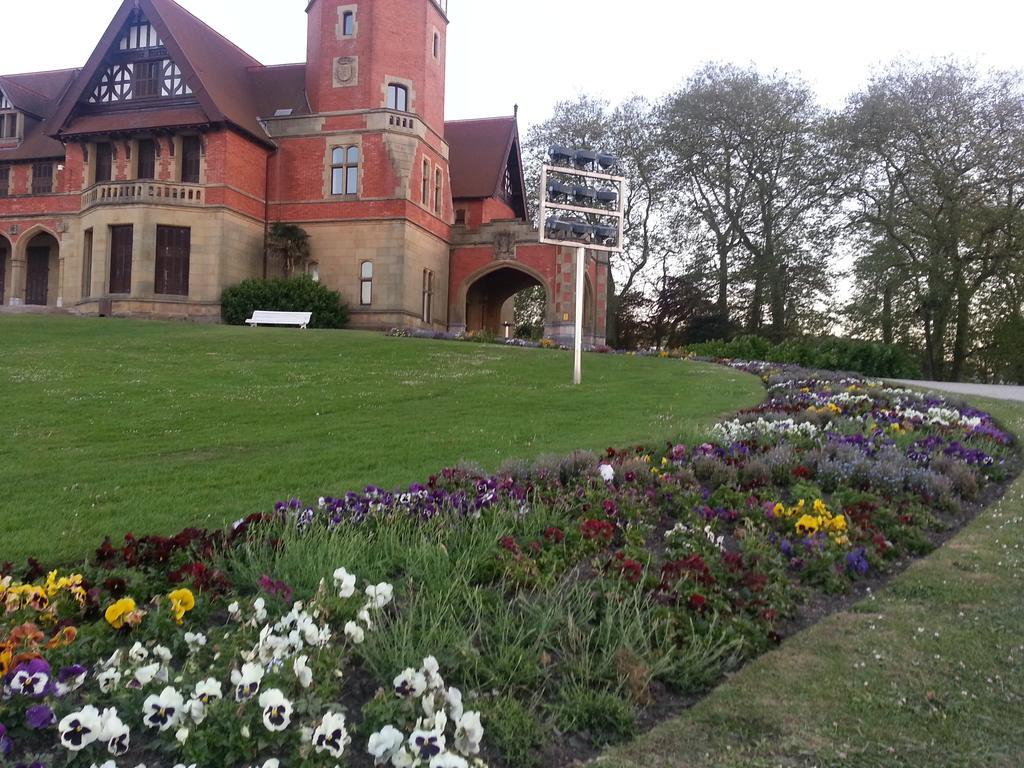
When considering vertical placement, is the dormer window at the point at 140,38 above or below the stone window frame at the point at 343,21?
below

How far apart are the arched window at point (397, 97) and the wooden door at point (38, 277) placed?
18.3m

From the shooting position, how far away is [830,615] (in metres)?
4.20

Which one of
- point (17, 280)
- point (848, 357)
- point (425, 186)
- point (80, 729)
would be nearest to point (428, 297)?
point (425, 186)

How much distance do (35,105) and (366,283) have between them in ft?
68.6

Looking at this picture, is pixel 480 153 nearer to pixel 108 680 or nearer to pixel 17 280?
pixel 17 280

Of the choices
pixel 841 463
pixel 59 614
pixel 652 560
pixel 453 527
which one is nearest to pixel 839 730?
pixel 652 560

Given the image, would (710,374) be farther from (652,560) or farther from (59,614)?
(59,614)

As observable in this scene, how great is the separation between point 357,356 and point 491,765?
16147 mm

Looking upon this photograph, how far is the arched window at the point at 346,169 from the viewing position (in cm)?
3253

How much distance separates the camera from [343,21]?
107ft

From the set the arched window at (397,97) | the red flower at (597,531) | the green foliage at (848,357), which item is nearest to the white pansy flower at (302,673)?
the red flower at (597,531)

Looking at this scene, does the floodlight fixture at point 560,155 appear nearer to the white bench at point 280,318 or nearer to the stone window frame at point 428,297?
the white bench at point 280,318

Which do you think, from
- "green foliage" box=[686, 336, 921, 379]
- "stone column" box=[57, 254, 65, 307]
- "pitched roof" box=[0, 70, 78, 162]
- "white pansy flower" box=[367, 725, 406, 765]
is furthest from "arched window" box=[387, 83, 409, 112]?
"white pansy flower" box=[367, 725, 406, 765]

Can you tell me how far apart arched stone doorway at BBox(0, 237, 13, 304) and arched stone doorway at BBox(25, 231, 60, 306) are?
0.77m
